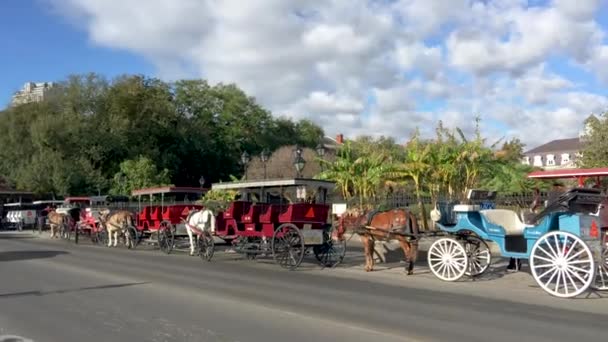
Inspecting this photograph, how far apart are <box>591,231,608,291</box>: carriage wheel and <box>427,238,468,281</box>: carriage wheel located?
2610 millimetres

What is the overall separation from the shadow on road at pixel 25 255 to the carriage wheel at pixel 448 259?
1316 cm

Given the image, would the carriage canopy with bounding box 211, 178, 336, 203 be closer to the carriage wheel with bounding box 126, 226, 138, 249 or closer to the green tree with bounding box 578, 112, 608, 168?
the carriage wheel with bounding box 126, 226, 138, 249

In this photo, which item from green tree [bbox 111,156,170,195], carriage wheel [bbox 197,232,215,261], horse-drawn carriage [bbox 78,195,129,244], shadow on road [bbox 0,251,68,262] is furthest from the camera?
green tree [bbox 111,156,170,195]

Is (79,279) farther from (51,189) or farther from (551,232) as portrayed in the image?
(51,189)

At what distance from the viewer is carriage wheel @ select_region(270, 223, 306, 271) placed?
53.7 ft

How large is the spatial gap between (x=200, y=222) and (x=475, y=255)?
8.90 meters

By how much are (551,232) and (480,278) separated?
3.11 m

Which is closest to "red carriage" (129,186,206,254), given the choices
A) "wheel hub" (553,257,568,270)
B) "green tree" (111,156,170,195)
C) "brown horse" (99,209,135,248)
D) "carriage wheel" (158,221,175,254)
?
"carriage wheel" (158,221,175,254)

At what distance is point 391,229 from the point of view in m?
15.4

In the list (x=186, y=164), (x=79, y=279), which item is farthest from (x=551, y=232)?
(x=186, y=164)

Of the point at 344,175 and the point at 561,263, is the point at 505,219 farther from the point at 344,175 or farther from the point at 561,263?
the point at 344,175

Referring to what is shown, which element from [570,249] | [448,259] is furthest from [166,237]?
[570,249]

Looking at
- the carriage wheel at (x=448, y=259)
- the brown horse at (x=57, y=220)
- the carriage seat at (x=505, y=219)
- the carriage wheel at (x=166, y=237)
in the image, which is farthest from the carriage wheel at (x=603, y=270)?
the brown horse at (x=57, y=220)

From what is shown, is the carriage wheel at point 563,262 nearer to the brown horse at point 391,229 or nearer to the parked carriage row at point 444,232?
the parked carriage row at point 444,232
